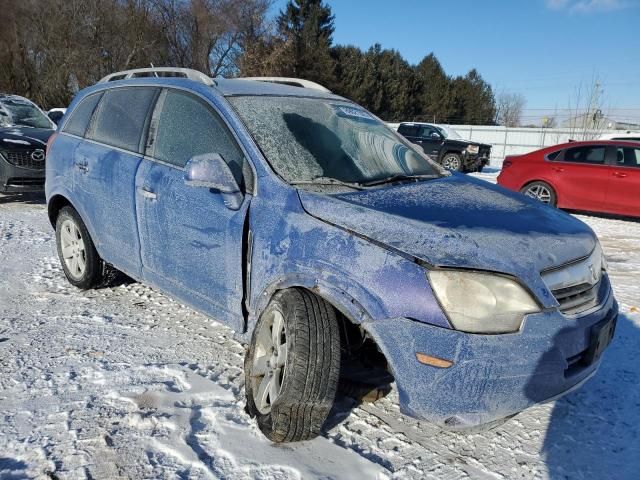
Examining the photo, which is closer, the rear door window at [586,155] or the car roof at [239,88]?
the car roof at [239,88]

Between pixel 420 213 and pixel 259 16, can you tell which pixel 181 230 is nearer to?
pixel 420 213

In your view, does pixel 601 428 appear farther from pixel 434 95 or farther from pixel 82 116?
pixel 434 95

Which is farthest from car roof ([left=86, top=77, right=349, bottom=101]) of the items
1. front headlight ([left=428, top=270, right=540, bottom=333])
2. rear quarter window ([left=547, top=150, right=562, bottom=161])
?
rear quarter window ([left=547, top=150, right=562, bottom=161])

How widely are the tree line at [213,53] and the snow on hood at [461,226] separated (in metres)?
31.1

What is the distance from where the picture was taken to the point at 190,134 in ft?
10.8

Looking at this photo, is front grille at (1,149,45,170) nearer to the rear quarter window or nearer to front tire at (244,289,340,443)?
front tire at (244,289,340,443)

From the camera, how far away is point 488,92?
51719mm

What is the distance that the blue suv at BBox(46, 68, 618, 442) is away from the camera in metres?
2.17

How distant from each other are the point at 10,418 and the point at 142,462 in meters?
0.81

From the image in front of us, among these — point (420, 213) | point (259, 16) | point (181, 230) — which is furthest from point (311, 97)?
point (259, 16)

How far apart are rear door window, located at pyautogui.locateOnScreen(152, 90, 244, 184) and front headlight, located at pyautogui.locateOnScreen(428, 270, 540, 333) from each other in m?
1.30

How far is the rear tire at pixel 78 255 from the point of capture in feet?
14.1

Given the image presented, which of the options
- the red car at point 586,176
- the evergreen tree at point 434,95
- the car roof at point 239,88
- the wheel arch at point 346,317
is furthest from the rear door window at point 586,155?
the evergreen tree at point 434,95

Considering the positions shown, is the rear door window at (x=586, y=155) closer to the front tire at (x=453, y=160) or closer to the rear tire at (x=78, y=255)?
the front tire at (x=453, y=160)
